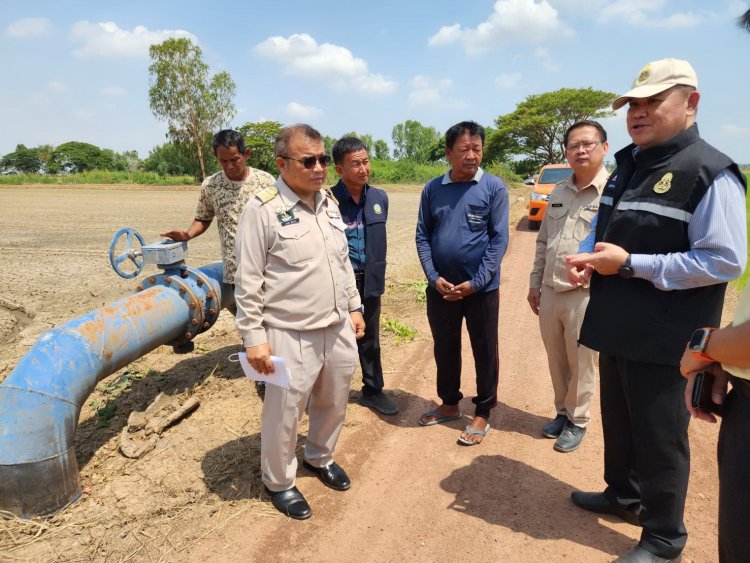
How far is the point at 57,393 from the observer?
2873 mm

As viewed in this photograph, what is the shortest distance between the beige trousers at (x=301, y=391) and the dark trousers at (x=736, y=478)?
1914mm

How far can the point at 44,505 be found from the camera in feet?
9.16

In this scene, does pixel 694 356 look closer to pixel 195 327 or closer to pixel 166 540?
pixel 166 540

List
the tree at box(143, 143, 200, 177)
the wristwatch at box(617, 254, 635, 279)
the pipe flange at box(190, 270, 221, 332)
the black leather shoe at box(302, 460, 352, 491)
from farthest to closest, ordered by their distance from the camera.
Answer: the tree at box(143, 143, 200, 177) → the pipe flange at box(190, 270, 221, 332) → the black leather shoe at box(302, 460, 352, 491) → the wristwatch at box(617, 254, 635, 279)

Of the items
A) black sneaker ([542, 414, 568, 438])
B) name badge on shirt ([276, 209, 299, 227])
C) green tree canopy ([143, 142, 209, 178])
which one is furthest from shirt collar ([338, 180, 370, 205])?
green tree canopy ([143, 142, 209, 178])

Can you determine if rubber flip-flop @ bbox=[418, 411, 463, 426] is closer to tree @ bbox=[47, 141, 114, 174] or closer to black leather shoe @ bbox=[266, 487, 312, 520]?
black leather shoe @ bbox=[266, 487, 312, 520]

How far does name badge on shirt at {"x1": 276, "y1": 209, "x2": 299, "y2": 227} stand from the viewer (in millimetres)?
2605

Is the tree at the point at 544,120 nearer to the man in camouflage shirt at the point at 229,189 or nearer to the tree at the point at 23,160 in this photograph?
the man in camouflage shirt at the point at 229,189

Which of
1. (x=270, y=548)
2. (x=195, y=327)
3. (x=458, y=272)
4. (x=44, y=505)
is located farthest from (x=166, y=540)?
(x=458, y=272)

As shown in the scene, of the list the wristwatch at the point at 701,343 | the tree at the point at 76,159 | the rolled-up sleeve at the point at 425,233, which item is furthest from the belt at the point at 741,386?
the tree at the point at 76,159

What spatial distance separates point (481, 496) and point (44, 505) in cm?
262

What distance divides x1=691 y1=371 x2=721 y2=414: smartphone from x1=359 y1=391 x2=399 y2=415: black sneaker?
8.75 feet

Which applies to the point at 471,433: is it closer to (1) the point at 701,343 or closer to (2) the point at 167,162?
(1) the point at 701,343

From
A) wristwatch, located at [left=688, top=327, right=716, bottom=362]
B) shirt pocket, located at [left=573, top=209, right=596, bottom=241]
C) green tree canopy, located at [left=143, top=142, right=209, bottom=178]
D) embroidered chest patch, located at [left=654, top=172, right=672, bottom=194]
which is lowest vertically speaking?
wristwatch, located at [left=688, top=327, right=716, bottom=362]
